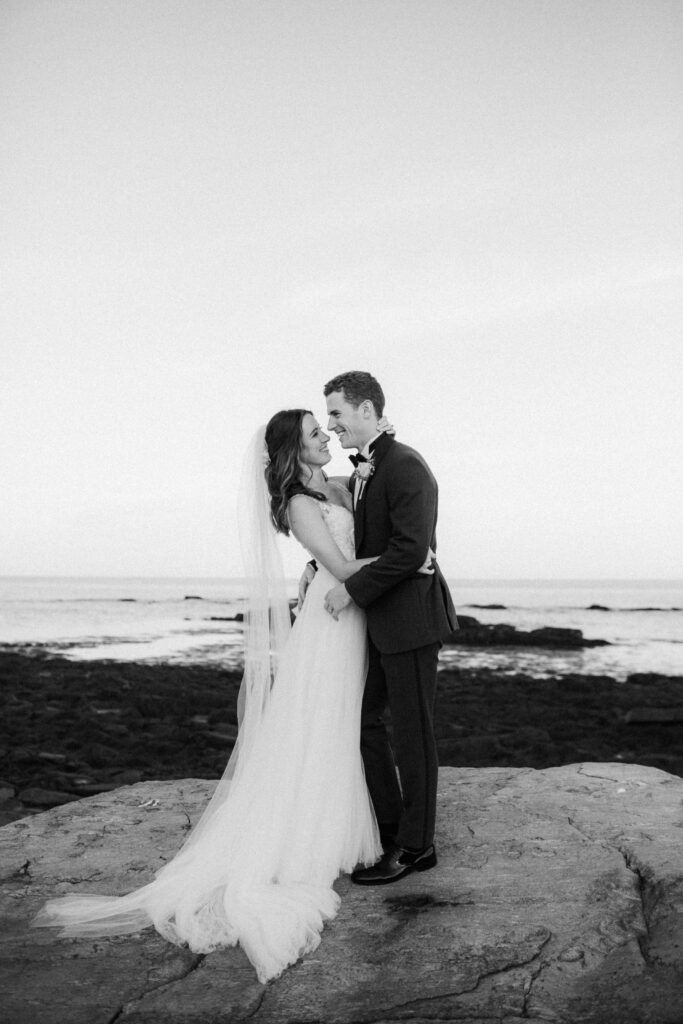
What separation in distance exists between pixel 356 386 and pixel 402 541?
2.68 ft

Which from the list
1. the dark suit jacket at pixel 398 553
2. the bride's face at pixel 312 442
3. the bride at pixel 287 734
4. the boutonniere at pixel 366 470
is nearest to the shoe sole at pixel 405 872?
the bride at pixel 287 734

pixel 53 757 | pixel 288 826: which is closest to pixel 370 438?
pixel 288 826

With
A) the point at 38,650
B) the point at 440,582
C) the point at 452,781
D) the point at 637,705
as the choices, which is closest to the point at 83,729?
the point at 452,781

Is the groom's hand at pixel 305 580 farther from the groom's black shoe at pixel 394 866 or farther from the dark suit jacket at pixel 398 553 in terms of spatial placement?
the groom's black shoe at pixel 394 866

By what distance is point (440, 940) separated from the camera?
10.1ft

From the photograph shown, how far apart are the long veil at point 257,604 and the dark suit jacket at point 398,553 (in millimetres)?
486

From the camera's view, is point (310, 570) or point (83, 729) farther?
point (83, 729)

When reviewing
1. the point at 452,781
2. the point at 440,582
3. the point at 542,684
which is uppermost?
the point at 440,582

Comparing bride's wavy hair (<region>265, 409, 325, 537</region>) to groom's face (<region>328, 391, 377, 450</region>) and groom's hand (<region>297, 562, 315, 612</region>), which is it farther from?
groom's hand (<region>297, 562, 315, 612</region>)

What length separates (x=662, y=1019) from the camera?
250cm

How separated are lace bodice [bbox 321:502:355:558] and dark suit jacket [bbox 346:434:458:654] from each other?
0.04m

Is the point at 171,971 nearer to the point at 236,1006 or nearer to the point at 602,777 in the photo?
the point at 236,1006

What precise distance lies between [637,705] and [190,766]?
7.77m

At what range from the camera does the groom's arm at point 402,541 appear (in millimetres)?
3713
